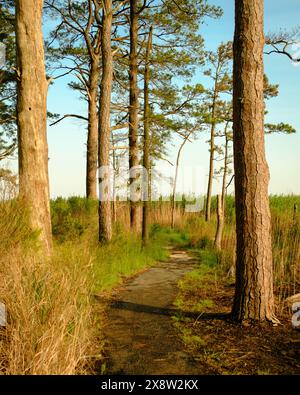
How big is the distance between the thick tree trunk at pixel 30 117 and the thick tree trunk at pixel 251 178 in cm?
336

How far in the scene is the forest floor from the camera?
3521 mm

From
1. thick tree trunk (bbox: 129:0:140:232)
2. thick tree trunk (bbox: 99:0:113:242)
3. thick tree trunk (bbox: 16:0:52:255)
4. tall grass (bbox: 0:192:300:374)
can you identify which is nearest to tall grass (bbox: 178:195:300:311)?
tall grass (bbox: 0:192:300:374)

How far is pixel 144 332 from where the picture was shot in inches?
176

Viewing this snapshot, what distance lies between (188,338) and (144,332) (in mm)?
560

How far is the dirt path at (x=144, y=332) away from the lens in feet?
11.6

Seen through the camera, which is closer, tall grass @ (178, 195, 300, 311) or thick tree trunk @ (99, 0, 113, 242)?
tall grass @ (178, 195, 300, 311)

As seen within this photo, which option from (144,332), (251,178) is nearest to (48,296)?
(144,332)

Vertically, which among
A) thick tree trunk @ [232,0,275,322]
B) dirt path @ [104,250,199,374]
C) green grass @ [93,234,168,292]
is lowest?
dirt path @ [104,250,199,374]

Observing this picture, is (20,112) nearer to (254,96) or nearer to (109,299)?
(109,299)

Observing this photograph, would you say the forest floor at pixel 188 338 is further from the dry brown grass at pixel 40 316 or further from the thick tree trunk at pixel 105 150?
Result: the thick tree trunk at pixel 105 150

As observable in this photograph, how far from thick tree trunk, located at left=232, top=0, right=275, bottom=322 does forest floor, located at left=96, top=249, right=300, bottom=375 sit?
348mm

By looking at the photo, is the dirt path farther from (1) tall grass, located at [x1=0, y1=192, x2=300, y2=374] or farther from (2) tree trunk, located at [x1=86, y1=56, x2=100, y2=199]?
(2) tree trunk, located at [x1=86, y1=56, x2=100, y2=199]

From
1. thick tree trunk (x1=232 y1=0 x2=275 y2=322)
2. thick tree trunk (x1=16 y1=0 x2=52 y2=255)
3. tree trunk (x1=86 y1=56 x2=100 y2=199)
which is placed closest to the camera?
thick tree trunk (x1=232 y1=0 x2=275 y2=322)

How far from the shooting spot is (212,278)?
7.88 meters
